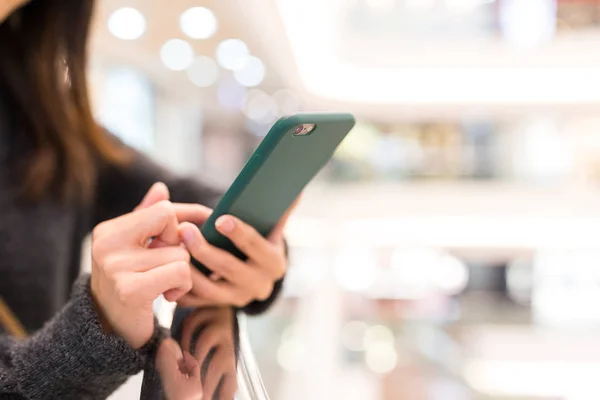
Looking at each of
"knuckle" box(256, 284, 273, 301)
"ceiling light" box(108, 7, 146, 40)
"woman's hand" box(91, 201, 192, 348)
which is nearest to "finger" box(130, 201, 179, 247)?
"woman's hand" box(91, 201, 192, 348)

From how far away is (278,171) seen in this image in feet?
1.24

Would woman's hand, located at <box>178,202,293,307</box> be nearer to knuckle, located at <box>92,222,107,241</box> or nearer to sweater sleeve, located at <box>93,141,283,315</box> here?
knuckle, located at <box>92,222,107,241</box>

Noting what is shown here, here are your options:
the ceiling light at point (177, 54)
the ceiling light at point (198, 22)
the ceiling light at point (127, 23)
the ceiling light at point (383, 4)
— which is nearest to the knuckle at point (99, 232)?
the ceiling light at point (127, 23)

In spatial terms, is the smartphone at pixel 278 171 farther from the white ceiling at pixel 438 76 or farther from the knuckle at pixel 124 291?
the white ceiling at pixel 438 76

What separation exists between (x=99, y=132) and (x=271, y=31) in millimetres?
1200

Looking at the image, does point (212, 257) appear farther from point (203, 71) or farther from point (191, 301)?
point (203, 71)

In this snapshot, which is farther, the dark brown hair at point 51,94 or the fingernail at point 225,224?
the dark brown hair at point 51,94

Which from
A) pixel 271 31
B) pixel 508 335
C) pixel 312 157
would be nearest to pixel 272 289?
pixel 312 157

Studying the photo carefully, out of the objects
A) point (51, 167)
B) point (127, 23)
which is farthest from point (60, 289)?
point (127, 23)

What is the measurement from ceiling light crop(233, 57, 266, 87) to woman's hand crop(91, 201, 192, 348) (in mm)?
2174

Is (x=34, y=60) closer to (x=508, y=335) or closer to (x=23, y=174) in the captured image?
(x=23, y=174)

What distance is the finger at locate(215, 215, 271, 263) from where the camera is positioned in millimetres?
381

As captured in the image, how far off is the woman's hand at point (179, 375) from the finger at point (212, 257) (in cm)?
6

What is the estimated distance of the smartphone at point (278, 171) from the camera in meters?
0.35
